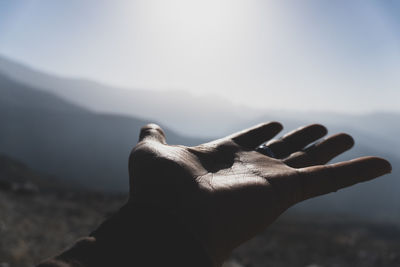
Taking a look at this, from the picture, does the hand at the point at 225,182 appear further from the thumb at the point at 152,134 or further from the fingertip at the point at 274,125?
the fingertip at the point at 274,125

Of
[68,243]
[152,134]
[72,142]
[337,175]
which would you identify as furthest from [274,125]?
[72,142]

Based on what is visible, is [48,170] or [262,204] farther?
[48,170]

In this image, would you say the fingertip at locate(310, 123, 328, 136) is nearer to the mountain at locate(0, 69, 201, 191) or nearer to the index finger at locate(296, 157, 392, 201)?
the index finger at locate(296, 157, 392, 201)

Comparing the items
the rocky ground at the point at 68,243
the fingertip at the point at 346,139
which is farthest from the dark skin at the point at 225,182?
the rocky ground at the point at 68,243

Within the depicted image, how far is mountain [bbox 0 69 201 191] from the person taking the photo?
312ft

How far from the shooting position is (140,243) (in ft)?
7.53

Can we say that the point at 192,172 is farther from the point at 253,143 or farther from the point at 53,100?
the point at 53,100

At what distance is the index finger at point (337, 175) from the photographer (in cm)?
296

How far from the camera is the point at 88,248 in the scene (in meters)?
2.12

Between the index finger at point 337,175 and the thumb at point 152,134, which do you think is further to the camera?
the thumb at point 152,134

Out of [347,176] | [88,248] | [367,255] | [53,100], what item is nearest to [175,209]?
[88,248]

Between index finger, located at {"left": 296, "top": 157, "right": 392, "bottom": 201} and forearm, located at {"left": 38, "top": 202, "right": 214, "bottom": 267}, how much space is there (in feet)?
4.14

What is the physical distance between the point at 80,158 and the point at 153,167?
4306 inches

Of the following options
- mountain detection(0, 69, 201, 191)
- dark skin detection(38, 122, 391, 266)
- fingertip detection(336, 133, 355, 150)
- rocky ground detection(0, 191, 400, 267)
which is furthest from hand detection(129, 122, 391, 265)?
mountain detection(0, 69, 201, 191)
